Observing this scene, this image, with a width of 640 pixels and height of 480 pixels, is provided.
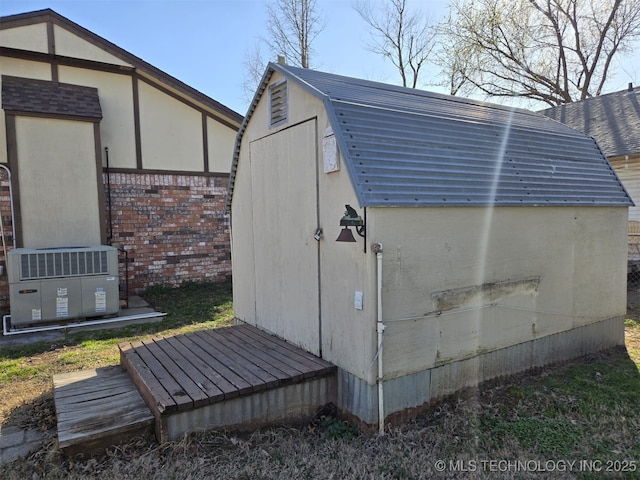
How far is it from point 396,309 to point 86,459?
235 centimetres

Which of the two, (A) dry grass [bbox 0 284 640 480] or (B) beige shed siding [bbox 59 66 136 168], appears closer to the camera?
(A) dry grass [bbox 0 284 640 480]

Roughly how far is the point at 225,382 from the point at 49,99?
681 cm

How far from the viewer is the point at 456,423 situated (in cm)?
331

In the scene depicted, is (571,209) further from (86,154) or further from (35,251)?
(86,154)

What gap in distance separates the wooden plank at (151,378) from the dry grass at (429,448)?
28cm

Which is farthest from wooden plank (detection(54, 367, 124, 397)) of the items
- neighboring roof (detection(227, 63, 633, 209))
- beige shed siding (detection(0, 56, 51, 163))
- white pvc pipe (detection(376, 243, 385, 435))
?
beige shed siding (detection(0, 56, 51, 163))

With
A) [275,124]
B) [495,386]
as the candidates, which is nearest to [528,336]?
[495,386]

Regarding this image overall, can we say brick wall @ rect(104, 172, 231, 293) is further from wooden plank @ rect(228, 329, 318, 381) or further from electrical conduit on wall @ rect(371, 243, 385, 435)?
electrical conduit on wall @ rect(371, 243, 385, 435)

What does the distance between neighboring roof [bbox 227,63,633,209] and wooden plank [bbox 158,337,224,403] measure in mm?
1786

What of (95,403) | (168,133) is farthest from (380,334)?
(168,133)

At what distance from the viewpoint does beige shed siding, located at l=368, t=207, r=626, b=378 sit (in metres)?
3.23

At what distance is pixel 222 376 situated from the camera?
3338 mm

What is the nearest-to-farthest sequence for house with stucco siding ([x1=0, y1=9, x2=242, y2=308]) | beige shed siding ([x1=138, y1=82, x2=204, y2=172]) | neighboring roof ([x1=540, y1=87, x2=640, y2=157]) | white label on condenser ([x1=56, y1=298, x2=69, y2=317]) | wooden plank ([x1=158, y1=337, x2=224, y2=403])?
wooden plank ([x1=158, y1=337, x2=224, y2=403])
white label on condenser ([x1=56, y1=298, x2=69, y2=317])
house with stucco siding ([x1=0, y1=9, x2=242, y2=308])
beige shed siding ([x1=138, y1=82, x2=204, y2=172])
neighboring roof ([x1=540, y1=87, x2=640, y2=157])

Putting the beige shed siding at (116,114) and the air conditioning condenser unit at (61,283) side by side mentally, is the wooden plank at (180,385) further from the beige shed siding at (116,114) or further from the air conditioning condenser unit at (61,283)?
the beige shed siding at (116,114)
